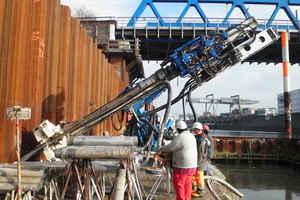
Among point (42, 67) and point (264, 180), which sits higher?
point (42, 67)

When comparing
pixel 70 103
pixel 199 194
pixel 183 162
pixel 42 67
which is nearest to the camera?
pixel 183 162

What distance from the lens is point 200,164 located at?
20.6 ft

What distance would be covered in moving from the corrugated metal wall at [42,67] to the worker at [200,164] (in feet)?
13.0

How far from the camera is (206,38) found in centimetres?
611

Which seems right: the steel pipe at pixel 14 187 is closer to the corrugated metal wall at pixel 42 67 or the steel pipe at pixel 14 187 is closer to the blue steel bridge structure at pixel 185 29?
the corrugated metal wall at pixel 42 67

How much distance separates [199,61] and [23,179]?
453 cm

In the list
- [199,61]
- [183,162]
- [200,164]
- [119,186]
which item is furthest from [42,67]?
[200,164]

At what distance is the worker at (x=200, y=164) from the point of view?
626cm

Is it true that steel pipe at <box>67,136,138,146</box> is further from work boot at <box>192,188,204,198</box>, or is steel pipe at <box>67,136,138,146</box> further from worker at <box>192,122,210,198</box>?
work boot at <box>192,188,204,198</box>

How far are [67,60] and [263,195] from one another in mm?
10305

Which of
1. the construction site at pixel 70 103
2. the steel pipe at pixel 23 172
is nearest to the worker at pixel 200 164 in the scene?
the construction site at pixel 70 103

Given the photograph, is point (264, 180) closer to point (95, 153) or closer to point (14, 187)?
point (95, 153)

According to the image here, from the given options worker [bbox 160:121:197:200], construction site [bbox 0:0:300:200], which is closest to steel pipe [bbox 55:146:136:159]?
construction site [bbox 0:0:300:200]

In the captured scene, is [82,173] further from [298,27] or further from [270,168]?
[298,27]
